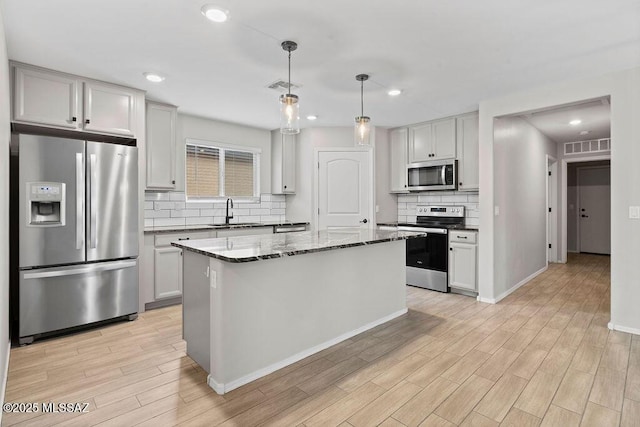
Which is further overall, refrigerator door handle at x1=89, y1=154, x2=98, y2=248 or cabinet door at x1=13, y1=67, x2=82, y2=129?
refrigerator door handle at x1=89, y1=154, x2=98, y2=248

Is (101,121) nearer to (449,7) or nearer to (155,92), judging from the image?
(155,92)

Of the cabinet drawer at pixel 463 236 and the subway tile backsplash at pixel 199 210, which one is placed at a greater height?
the subway tile backsplash at pixel 199 210

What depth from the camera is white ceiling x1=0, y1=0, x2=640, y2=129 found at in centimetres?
212

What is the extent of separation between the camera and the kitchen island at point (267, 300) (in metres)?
2.10

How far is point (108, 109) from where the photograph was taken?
11.0 feet

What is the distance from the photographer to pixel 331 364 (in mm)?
2441

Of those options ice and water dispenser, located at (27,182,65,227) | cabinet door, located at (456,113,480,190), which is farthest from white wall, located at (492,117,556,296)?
ice and water dispenser, located at (27,182,65,227)

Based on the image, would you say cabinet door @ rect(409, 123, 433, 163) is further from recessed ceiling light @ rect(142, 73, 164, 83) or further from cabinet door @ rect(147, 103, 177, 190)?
recessed ceiling light @ rect(142, 73, 164, 83)

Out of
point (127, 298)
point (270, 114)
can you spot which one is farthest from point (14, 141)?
point (270, 114)

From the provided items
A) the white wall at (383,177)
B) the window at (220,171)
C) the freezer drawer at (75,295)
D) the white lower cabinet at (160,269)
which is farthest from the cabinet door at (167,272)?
the white wall at (383,177)

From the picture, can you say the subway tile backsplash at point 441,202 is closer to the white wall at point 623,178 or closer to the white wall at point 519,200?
the white wall at point 519,200

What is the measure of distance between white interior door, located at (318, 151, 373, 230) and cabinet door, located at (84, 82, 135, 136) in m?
2.59

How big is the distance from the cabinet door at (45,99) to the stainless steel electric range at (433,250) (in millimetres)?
4096

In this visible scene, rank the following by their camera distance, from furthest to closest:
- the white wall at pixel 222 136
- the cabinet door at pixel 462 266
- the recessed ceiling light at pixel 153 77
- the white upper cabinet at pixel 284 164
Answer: the white upper cabinet at pixel 284 164
the white wall at pixel 222 136
the cabinet door at pixel 462 266
the recessed ceiling light at pixel 153 77
